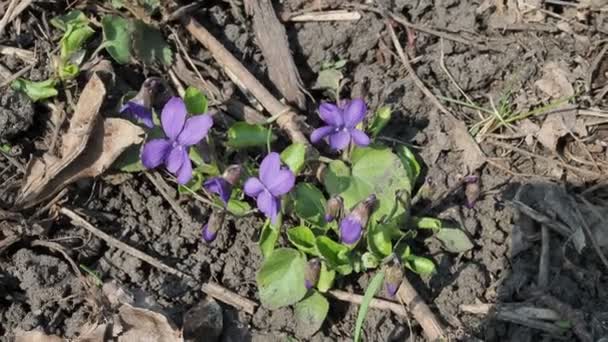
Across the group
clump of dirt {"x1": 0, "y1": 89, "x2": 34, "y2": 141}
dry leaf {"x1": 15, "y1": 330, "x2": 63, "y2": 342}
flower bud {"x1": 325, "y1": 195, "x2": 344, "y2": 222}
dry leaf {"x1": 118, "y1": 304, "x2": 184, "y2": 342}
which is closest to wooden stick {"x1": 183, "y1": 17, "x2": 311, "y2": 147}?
flower bud {"x1": 325, "y1": 195, "x2": 344, "y2": 222}

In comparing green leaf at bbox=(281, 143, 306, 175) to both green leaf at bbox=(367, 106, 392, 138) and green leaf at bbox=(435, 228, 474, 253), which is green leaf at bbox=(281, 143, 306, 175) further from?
green leaf at bbox=(435, 228, 474, 253)

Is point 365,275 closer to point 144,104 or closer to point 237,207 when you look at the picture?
point 237,207

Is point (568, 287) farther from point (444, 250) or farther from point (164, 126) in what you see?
point (164, 126)

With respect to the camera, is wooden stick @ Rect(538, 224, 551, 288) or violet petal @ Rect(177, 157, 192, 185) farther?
wooden stick @ Rect(538, 224, 551, 288)

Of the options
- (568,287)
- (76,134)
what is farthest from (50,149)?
(568,287)

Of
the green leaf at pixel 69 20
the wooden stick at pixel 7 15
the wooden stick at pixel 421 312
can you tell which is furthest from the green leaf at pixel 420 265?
the wooden stick at pixel 7 15

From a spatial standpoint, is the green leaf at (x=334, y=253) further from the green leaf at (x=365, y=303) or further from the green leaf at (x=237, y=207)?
the green leaf at (x=237, y=207)
